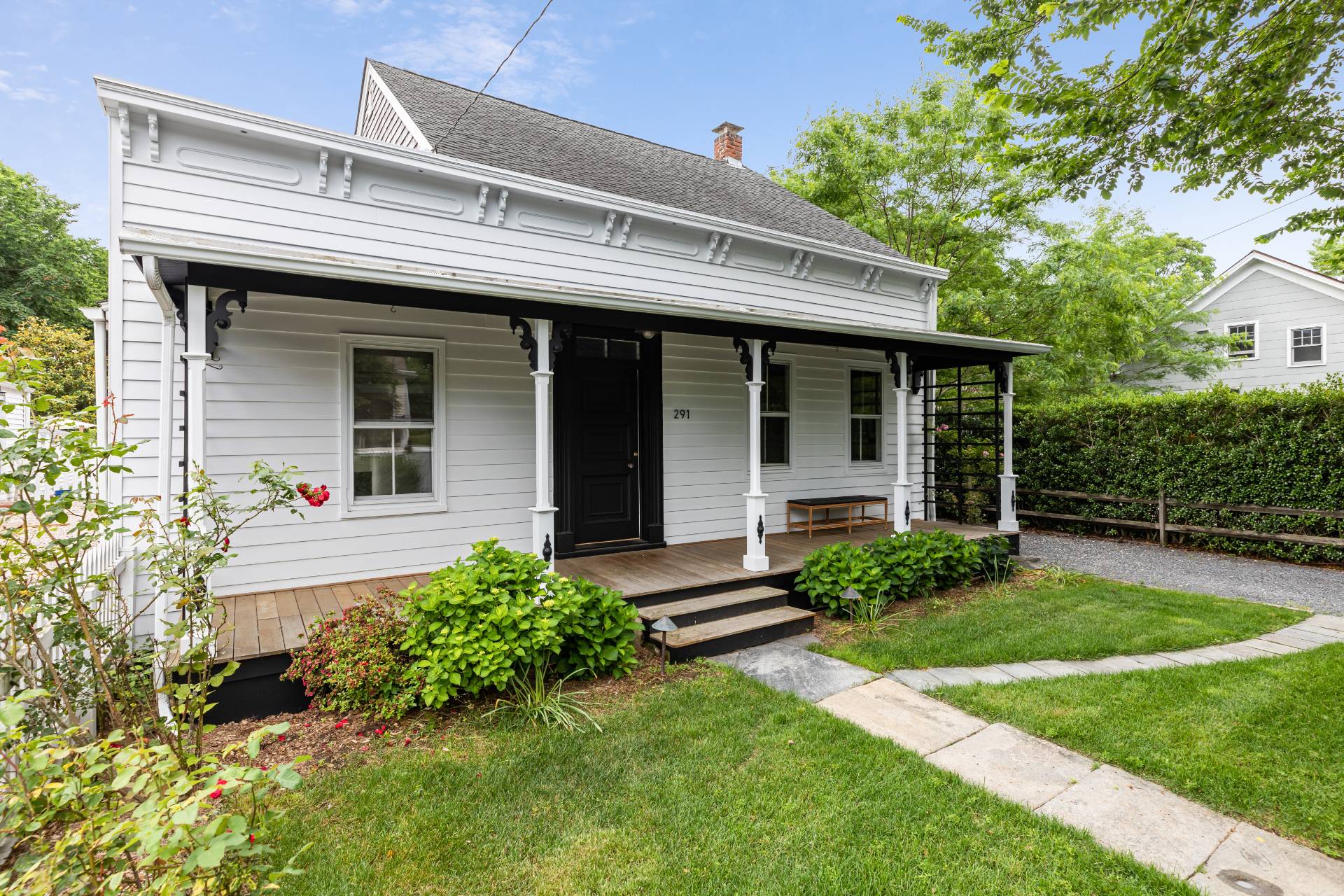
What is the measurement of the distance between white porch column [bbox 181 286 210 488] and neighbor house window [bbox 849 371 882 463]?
710 centimetres

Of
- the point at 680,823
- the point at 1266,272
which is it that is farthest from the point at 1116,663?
the point at 1266,272

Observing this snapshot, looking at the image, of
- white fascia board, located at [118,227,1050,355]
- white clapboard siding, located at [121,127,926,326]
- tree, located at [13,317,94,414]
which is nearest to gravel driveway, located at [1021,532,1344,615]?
white fascia board, located at [118,227,1050,355]

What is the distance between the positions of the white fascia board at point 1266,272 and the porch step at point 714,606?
16.1 meters

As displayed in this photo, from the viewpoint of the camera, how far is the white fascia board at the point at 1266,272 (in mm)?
13133

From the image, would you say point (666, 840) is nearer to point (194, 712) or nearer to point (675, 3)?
point (194, 712)

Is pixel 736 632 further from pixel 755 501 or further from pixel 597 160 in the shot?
pixel 597 160

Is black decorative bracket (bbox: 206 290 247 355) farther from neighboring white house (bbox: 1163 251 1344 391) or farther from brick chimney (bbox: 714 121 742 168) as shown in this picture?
neighboring white house (bbox: 1163 251 1344 391)

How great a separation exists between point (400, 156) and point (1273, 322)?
18.8 metres

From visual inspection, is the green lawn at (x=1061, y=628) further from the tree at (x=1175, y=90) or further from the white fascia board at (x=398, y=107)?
the white fascia board at (x=398, y=107)

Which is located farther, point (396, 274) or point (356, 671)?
point (396, 274)

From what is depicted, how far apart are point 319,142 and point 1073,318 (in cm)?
1188

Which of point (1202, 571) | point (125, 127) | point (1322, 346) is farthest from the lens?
point (1322, 346)

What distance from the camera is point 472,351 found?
558cm

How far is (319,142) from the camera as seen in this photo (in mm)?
4840
